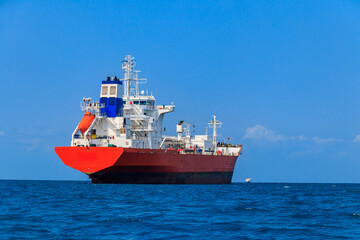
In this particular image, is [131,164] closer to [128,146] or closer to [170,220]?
[128,146]

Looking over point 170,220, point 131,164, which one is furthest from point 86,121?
point 170,220

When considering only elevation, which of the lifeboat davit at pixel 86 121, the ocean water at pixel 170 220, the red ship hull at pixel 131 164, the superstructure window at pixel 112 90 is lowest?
the ocean water at pixel 170 220

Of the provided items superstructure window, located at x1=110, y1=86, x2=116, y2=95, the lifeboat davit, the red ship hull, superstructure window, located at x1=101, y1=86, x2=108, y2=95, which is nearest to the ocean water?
the red ship hull

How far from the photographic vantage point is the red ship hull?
4744cm

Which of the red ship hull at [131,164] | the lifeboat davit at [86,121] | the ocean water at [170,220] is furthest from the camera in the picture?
the lifeboat davit at [86,121]

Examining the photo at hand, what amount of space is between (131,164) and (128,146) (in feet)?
11.0

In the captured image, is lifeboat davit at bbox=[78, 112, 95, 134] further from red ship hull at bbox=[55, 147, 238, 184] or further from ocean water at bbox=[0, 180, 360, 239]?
ocean water at bbox=[0, 180, 360, 239]

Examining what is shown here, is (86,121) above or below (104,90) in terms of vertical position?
below

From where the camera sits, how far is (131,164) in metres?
48.5

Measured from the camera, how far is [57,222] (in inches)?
925

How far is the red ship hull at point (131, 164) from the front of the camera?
47438mm

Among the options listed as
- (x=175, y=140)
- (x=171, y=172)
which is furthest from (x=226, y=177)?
(x=171, y=172)

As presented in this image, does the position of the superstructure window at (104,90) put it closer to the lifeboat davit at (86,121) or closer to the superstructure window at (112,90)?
the superstructure window at (112,90)

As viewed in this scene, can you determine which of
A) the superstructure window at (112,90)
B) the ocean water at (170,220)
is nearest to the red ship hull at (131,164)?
the superstructure window at (112,90)
